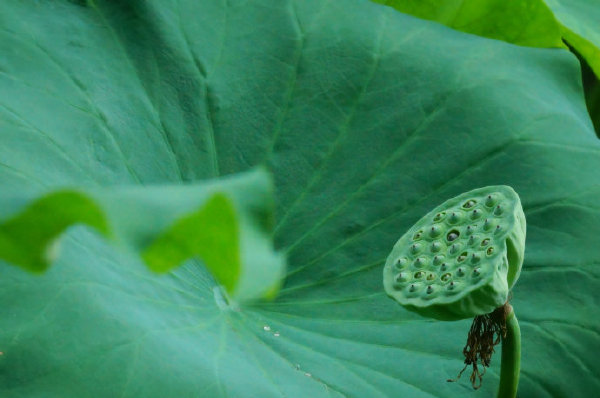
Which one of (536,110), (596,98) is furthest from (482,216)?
(596,98)

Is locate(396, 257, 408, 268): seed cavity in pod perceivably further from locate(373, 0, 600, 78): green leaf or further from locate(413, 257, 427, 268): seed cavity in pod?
locate(373, 0, 600, 78): green leaf

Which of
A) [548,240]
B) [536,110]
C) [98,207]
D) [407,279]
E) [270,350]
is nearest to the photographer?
[98,207]

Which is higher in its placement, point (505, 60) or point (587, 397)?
point (505, 60)

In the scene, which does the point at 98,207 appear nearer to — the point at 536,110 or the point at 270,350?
the point at 270,350

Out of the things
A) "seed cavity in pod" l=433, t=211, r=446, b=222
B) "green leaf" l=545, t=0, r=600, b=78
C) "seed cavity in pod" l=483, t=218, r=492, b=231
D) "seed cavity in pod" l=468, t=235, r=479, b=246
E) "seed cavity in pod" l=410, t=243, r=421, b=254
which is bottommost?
"green leaf" l=545, t=0, r=600, b=78

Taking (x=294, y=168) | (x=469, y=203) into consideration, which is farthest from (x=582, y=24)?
(x=469, y=203)

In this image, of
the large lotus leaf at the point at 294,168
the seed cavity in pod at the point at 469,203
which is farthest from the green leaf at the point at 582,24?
the seed cavity in pod at the point at 469,203

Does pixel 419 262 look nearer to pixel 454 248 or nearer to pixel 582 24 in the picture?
pixel 454 248

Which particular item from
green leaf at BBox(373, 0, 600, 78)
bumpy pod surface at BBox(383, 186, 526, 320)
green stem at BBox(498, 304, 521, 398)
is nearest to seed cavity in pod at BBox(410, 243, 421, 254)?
bumpy pod surface at BBox(383, 186, 526, 320)
